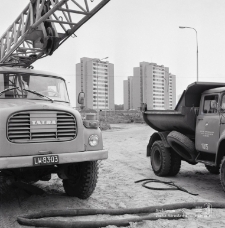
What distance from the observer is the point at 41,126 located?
4.75 m

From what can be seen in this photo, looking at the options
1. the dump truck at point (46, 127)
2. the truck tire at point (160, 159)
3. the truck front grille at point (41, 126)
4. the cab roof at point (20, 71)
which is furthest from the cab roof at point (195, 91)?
the truck front grille at point (41, 126)

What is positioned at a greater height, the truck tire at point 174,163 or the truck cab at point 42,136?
the truck cab at point 42,136

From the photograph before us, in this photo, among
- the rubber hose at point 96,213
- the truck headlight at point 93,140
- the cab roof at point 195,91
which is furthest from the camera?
the cab roof at point 195,91

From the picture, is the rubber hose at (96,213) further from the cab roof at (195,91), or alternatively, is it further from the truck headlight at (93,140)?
the cab roof at (195,91)

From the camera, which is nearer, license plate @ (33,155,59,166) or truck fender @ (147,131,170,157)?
license plate @ (33,155,59,166)

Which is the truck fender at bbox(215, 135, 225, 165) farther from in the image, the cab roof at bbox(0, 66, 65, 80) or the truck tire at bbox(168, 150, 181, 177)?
the cab roof at bbox(0, 66, 65, 80)

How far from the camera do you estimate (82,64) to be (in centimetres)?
6631

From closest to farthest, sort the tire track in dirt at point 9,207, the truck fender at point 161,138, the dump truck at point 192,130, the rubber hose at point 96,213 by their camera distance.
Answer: the rubber hose at point 96,213, the tire track in dirt at point 9,207, the dump truck at point 192,130, the truck fender at point 161,138

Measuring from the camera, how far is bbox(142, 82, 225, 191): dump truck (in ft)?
21.4

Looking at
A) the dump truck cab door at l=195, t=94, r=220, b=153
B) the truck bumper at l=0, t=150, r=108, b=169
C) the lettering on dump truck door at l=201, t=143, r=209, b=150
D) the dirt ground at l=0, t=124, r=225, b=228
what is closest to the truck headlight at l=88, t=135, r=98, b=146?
the truck bumper at l=0, t=150, r=108, b=169

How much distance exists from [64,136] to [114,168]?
14.1 ft

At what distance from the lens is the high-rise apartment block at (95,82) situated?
66.4 meters

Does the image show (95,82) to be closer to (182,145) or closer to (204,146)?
(182,145)

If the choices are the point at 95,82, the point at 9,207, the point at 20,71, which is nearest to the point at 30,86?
the point at 20,71
